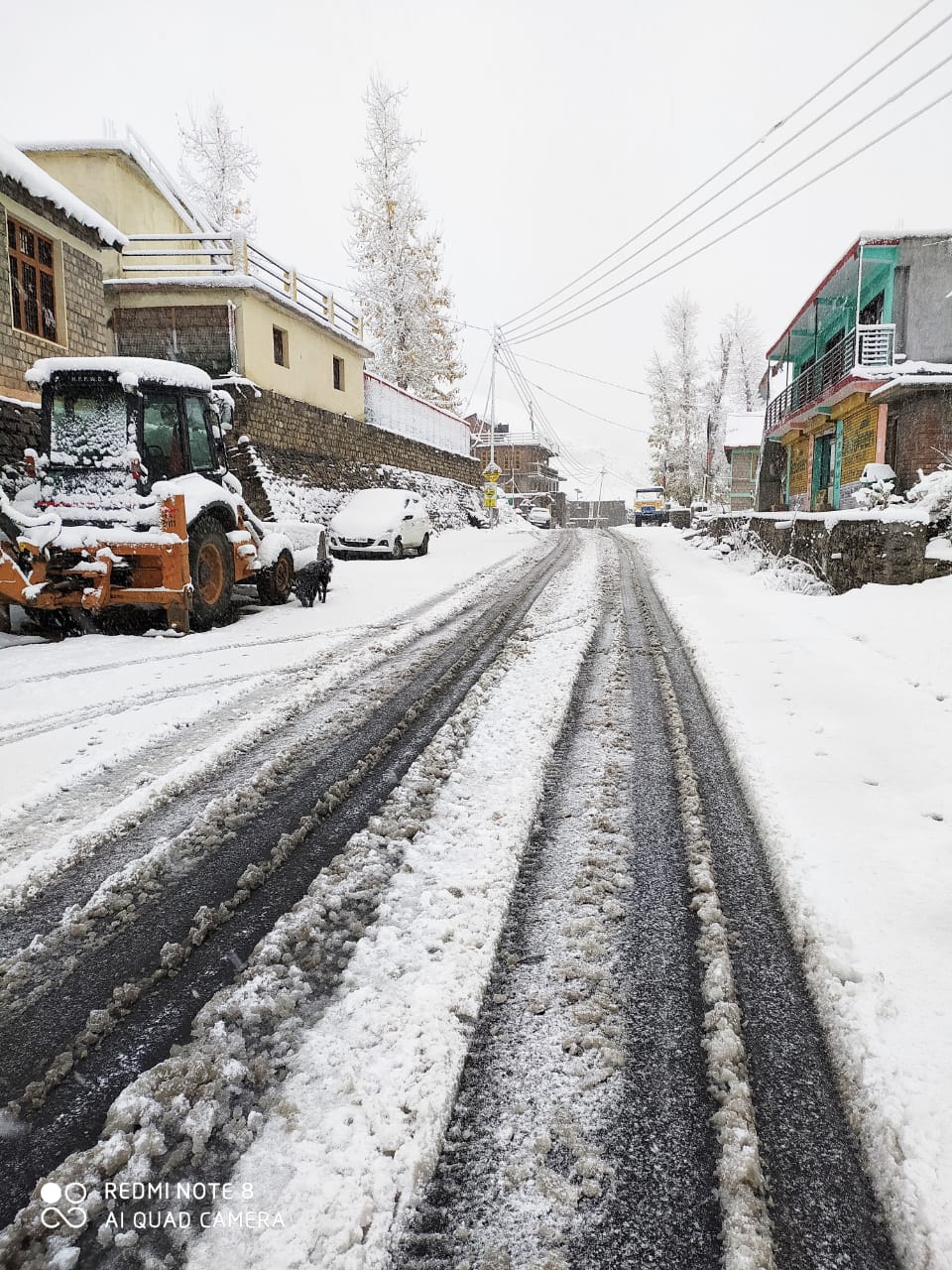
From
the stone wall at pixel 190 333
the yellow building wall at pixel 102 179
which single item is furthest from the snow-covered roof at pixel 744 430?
the yellow building wall at pixel 102 179

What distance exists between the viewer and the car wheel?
8.84 m


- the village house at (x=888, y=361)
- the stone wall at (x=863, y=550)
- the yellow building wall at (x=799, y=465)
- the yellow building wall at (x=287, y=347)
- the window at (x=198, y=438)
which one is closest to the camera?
the window at (x=198, y=438)

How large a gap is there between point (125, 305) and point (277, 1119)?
19.9m

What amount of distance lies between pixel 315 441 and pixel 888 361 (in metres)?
15.4

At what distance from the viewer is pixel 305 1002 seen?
188 cm

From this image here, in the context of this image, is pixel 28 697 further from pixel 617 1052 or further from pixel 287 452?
pixel 287 452

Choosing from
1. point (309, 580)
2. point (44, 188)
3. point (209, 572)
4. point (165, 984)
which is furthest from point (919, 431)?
point (165, 984)

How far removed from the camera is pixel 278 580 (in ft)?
29.6

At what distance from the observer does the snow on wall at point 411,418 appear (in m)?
24.0

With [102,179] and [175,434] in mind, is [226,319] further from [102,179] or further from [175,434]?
[175,434]

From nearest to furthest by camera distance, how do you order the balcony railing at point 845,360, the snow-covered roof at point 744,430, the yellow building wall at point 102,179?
the balcony railing at point 845,360
the yellow building wall at point 102,179
the snow-covered roof at point 744,430

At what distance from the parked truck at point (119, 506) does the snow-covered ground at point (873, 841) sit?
16.6 ft

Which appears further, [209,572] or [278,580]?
[278,580]

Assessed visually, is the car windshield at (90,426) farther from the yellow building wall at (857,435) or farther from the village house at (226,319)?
the yellow building wall at (857,435)
